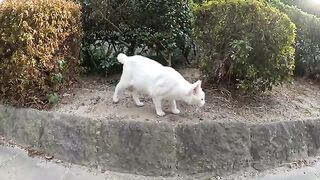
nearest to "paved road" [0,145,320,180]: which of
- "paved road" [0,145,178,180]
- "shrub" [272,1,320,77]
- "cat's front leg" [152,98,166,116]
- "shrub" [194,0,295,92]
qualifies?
"paved road" [0,145,178,180]

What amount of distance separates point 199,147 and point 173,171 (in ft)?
1.19

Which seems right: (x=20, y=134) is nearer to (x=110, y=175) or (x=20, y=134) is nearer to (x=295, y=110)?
(x=110, y=175)

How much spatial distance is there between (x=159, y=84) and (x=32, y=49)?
1.59 m

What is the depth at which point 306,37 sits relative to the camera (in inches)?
237

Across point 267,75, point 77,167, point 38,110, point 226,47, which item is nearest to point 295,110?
point 267,75

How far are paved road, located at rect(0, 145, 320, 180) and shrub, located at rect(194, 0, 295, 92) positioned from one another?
1039mm

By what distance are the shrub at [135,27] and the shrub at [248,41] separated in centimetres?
65

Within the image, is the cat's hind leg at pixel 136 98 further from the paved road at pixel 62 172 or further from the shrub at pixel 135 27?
the shrub at pixel 135 27

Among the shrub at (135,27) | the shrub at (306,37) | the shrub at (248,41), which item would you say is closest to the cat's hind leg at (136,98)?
the shrub at (248,41)

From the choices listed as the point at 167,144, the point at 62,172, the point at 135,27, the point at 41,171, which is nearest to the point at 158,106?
the point at 167,144

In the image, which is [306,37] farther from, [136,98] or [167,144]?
[167,144]

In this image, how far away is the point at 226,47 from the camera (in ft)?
16.7

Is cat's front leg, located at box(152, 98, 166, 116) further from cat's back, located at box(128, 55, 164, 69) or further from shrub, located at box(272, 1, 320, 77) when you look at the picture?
shrub, located at box(272, 1, 320, 77)

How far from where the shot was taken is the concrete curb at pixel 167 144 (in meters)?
4.43
